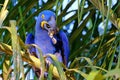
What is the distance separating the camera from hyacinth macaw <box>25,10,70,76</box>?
0.70 meters

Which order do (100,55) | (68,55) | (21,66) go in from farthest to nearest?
(68,55)
(100,55)
(21,66)

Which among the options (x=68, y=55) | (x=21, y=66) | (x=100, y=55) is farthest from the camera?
(x=68, y=55)

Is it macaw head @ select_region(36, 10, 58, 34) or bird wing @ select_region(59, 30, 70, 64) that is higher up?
macaw head @ select_region(36, 10, 58, 34)

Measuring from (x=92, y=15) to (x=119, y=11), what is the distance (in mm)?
85

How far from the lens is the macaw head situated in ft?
2.24

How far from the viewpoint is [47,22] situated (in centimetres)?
72

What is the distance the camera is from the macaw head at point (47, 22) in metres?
0.68

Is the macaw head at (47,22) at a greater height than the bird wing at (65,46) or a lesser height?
greater

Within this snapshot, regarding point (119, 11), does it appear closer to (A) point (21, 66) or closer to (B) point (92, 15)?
(B) point (92, 15)

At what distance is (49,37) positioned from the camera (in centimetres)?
75

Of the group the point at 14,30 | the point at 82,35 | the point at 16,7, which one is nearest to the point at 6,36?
the point at 16,7

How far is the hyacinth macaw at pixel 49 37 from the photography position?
0.70m

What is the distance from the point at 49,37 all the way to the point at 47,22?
4 cm

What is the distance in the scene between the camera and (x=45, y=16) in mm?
709
